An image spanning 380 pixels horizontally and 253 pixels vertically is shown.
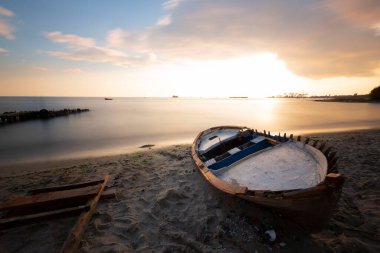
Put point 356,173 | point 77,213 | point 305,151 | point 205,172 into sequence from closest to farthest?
point 77,213 < point 305,151 < point 205,172 < point 356,173

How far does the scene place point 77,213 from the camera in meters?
5.54

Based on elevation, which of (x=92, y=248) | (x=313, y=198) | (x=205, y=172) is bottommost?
(x=92, y=248)

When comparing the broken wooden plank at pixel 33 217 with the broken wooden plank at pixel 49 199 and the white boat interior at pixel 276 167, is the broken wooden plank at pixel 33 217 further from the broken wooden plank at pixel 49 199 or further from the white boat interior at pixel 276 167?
the white boat interior at pixel 276 167

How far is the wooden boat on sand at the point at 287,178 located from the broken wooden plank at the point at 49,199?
371 centimetres

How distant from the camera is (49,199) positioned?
5883mm

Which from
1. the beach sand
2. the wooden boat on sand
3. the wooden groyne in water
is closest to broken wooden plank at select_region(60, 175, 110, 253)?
the beach sand

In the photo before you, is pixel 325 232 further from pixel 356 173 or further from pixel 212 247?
pixel 356 173

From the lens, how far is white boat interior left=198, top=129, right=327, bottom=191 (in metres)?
4.77

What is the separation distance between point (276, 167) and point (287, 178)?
26.9 inches

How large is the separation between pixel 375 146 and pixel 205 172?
10.9 metres

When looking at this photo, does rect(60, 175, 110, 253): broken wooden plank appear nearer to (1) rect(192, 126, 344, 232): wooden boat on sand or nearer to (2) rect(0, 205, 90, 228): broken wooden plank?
(2) rect(0, 205, 90, 228): broken wooden plank

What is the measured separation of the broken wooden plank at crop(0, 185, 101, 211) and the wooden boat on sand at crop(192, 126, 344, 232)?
3.71 meters

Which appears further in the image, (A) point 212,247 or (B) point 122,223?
(B) point 122,223

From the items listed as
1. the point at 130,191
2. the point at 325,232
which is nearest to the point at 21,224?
the point at 130,191
